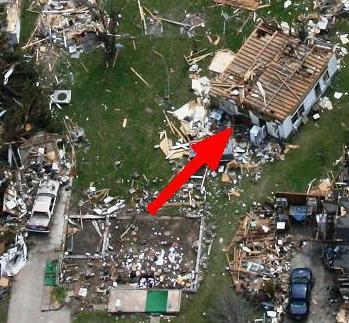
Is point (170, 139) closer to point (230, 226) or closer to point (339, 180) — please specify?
point (230, 226)

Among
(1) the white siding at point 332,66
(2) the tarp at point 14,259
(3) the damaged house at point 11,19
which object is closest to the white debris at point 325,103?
(1) the white siding at point 332,66

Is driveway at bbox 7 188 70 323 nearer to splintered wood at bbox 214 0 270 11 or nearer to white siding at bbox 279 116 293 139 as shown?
white siding at bbox 279 116 293 139

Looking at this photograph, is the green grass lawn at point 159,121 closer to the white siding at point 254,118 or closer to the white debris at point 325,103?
the white debris at point 325,103

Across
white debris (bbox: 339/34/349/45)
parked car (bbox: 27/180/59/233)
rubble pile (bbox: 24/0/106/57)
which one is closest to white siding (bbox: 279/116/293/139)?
white debris (bbox: 339/34/349/45)

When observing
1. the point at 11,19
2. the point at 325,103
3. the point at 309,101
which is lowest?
the point at 309,101

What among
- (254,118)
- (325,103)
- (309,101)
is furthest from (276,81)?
(325,103)

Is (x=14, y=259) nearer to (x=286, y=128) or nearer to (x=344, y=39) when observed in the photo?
(x=286, y=128)

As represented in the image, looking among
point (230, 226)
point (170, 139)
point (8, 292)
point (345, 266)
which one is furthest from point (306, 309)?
point (8, 292)
